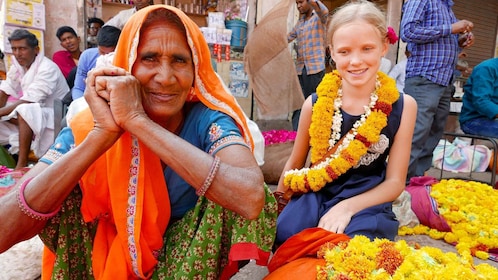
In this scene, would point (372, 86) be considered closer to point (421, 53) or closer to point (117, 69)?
point (117, 69)

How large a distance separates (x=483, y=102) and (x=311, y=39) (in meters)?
2.33

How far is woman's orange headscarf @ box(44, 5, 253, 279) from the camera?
4.80 ft

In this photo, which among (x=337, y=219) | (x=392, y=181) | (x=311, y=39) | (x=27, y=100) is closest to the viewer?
(x=337, y=219)

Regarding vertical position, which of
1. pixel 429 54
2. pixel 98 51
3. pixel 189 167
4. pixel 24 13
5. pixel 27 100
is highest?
pixel 24 13

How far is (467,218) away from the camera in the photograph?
8.95 feet

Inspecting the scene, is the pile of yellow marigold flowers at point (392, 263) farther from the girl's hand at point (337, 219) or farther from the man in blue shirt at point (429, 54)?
the man in blue shirt at point (429, 54)

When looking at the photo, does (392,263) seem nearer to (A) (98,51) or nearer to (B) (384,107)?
(B) (384,107)

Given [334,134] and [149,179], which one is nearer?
[149,179]

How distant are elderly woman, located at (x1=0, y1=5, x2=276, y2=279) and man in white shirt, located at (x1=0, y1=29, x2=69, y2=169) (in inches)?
146

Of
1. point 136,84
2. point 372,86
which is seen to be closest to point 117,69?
point 136,84

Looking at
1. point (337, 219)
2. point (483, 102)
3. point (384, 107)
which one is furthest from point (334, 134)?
point (483, 102)

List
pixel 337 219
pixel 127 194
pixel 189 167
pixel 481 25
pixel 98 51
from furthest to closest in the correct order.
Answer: pixel 481 25, pixel 98 51, pixel 337 219, pixel 127 194, pixel 189 167

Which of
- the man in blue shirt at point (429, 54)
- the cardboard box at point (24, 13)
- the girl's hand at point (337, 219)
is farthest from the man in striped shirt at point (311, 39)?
the cardboard box at point (24, 13)

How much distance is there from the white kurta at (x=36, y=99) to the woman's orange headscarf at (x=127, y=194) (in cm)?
388
